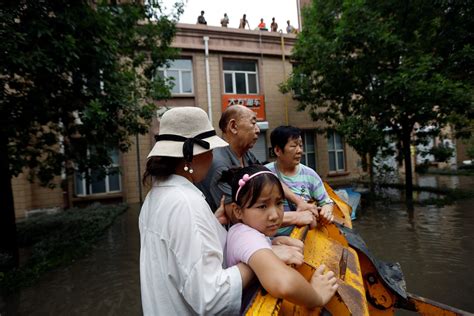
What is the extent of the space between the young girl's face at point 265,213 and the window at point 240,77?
11.5 m

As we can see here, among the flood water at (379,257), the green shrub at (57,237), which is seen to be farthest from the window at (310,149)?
the green shrub at (57,237)

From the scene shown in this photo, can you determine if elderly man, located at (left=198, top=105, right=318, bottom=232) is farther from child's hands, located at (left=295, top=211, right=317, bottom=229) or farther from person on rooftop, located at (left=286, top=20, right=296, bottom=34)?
person on rooftop, located at (left=286, top=20, right=296, bottom=34)

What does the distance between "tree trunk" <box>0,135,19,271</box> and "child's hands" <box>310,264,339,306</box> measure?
5.18 m

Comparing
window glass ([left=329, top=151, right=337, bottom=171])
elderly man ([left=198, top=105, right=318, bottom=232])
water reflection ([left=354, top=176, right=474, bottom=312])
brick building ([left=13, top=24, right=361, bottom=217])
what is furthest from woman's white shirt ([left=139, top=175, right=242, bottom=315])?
window glass ([left=329, top=151, right=337, bottom=171])

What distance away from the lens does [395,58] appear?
25.4 feet

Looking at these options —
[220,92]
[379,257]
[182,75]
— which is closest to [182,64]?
[182,75]

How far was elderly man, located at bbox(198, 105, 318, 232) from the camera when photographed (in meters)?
1.77

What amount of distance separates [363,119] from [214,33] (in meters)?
7.03

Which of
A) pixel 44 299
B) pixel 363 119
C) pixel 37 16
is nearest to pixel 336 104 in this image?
pixel 363 119

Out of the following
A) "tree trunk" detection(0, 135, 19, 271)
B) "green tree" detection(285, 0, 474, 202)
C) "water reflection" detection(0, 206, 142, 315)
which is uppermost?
"green tree" detection(285, 0, 474, 202)

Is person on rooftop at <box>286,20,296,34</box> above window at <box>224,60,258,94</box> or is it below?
above

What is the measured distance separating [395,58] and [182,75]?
7463 millimetres

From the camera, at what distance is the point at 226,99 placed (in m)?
12.0

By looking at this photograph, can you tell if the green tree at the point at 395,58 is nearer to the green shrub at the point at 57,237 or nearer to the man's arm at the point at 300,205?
the man's arm at the point at 300,205
